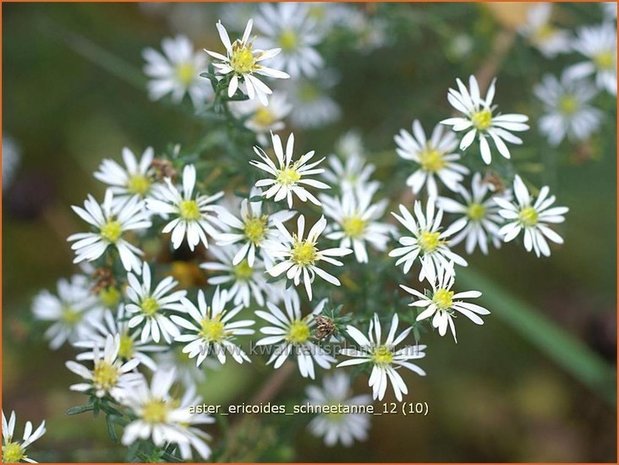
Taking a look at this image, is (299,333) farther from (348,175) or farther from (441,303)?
(348,175)

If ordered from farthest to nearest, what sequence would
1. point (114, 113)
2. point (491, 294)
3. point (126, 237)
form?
point (114, 113), point (491, 294), point (126, 237)

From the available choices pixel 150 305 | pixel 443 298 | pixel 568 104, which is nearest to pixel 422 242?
pixel 443 298

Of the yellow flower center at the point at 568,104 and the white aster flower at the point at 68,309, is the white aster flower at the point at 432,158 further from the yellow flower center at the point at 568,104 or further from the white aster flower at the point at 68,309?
the white aster flower at the point at 68,309

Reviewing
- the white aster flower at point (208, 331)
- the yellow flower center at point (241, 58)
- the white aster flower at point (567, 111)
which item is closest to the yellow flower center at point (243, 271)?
the white aster flower at point (208, 331)

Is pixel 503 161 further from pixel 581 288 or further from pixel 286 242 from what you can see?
pixel 581 288

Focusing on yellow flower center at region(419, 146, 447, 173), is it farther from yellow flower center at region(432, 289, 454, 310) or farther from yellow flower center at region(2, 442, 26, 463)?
yellow flower center at region(2, 442, 26, 463)

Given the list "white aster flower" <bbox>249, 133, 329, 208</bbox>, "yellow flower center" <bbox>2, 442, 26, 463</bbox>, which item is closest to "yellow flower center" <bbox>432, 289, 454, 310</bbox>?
"white aster flower" <bbox>249, 133, 329, 208</bbox>

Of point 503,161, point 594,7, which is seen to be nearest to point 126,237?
point 503,161
